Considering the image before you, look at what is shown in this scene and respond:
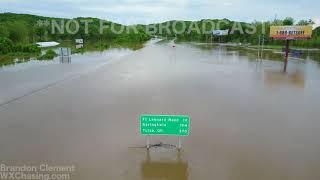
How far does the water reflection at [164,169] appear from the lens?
670 cm

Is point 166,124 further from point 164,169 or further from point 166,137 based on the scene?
point 166,137

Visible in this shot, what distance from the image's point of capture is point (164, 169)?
6996mm

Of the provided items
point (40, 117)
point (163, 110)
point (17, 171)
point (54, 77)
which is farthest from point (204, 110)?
point (54, 77)

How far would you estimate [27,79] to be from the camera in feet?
61.7

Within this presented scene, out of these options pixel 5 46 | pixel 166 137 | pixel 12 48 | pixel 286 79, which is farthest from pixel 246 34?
pixel 166 137

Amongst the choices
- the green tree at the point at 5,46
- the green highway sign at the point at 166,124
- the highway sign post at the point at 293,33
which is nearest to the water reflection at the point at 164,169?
the green highway sign at the point at 166,124

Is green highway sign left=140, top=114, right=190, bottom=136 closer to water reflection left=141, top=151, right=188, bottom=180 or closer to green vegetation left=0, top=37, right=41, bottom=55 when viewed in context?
water reflection left=141, top=151, right=188, bottom=180

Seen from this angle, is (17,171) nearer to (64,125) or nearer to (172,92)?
(64,125)

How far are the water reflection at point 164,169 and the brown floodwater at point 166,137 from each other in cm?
2

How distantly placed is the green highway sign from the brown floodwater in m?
0.69

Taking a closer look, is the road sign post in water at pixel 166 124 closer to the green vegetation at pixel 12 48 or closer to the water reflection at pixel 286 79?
the water reflection at pixel 286 79

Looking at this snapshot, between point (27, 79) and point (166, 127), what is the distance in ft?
46.1

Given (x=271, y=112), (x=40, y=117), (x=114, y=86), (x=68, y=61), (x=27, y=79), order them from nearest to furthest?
(x=40, y=117)
(x=271, y=112)
(x=114, y=86)
(x=27, y=79)
(x=68, y=61)

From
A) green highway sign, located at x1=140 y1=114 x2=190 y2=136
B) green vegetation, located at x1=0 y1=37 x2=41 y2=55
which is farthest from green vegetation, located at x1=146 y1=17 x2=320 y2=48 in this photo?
green highway sign, located at x1=140 y1=114 x2=190 y2=136
